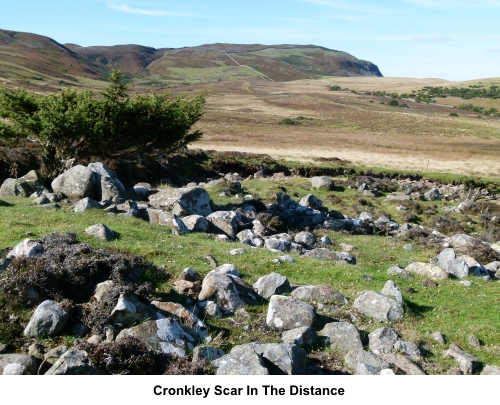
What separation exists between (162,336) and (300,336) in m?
2.93

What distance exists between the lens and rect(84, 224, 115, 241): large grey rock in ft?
50.9

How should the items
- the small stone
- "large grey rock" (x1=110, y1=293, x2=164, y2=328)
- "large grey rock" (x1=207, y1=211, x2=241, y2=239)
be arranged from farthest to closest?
1. "large grey rock" (x1=207, y1=211, x2=241, y2=239)
2. the small stone
3. "large grey rock" (x1=110, y1=293, x2=164, y2=328)

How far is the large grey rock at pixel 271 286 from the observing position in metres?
12.3

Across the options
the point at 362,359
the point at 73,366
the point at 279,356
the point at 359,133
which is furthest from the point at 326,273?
the point at 359,133

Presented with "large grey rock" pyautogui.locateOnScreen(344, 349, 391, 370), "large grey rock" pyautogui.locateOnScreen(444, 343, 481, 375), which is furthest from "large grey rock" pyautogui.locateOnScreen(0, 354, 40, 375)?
"large grey rock" pyautogui.locateOnScreen(444, 343, 481, 375)

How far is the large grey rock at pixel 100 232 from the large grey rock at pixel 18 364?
25.8 ft

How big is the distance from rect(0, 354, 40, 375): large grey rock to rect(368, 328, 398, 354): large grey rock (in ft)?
21.7

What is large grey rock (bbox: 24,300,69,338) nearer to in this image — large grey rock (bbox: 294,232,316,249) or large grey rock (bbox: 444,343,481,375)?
large grey rock (bbox: 444,343,481,375)

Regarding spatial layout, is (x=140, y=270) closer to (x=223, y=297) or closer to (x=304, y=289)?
(x=223, y=297)

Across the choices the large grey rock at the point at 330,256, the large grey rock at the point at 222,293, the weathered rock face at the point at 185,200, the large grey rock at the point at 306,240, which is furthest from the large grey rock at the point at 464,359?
the weathered rock face at the point at 185,200

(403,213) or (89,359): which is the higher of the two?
(89,359)

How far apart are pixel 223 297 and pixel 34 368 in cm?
473

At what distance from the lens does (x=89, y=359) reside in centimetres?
739

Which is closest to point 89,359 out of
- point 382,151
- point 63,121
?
point 63,121
